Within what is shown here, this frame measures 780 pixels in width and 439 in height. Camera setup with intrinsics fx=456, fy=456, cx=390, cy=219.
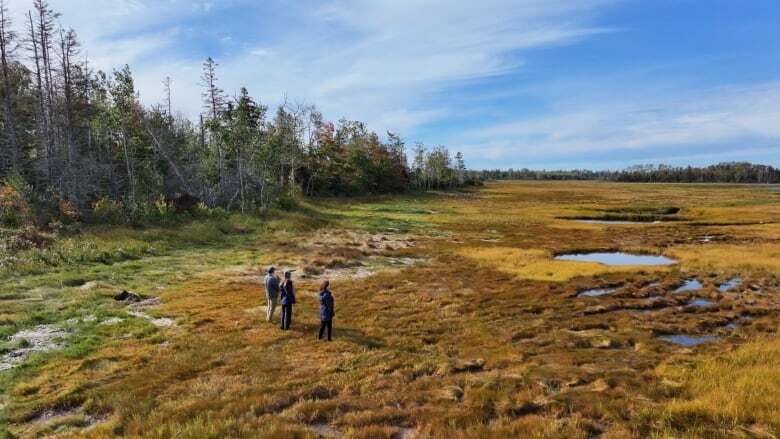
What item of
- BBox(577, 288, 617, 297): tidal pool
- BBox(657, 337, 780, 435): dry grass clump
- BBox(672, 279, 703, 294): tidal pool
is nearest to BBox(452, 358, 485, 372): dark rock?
BBox(657, 337, 780, 435): dry grass clump

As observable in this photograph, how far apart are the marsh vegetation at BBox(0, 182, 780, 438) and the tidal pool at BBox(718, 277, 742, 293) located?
1.67 feet

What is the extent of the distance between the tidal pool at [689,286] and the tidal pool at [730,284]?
1075 millimetres

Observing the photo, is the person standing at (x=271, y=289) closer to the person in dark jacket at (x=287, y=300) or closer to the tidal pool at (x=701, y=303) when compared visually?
the person in dark jacket at (x=287, y=300)

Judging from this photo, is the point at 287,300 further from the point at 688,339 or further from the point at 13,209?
the point at 13,209

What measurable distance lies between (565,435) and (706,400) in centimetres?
427

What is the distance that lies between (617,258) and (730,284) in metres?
11.5

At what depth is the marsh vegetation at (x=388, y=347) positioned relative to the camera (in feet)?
35.0

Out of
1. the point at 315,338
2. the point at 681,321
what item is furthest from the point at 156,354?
the point at 681,321

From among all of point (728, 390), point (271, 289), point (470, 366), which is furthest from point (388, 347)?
point (728, 390)

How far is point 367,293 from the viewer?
24594 mm

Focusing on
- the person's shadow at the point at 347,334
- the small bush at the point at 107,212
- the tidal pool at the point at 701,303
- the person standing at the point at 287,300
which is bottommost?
the tidal pool at the point at 701,303

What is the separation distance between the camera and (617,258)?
129 feet

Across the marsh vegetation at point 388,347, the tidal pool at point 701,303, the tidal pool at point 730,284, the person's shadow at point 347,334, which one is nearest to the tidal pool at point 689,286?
the marsh vegetation at point 388,347

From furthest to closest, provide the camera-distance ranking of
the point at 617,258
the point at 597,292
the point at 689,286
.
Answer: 1. the point at 617,258
2. the point at 689,286
3. the point at 597,292
